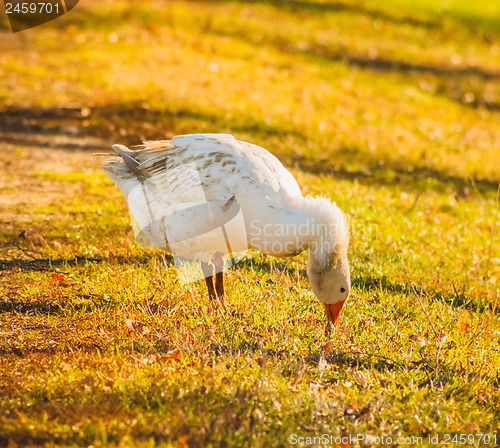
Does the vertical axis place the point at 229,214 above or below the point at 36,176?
above

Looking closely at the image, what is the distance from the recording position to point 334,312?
508 cm

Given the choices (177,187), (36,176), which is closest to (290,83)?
(36,176)

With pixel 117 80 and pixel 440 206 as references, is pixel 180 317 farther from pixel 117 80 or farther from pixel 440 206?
pixel 117 80

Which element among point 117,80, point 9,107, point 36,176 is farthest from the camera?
point 117,80

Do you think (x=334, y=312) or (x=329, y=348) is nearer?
(x=329, y=348)

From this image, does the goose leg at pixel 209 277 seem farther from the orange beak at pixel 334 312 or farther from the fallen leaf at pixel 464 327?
the fallen leaf at pixel 464 327

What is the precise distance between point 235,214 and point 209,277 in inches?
34.8

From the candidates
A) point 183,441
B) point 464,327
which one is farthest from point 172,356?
point 464,327

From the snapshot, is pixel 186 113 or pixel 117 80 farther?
pixel 117 80

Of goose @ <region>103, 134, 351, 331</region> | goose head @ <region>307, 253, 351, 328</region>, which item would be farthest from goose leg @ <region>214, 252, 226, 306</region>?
goose head @ <region>307, 253, 351, 328</region>

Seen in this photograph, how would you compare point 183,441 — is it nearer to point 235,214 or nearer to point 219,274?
point 235,214

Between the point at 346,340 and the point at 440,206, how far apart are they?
4.91 metres

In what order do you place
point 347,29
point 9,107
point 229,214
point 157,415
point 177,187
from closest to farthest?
point 157,415, point 229,214, point 177,187, point 9,107, point 347,29

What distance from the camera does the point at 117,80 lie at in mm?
13328
